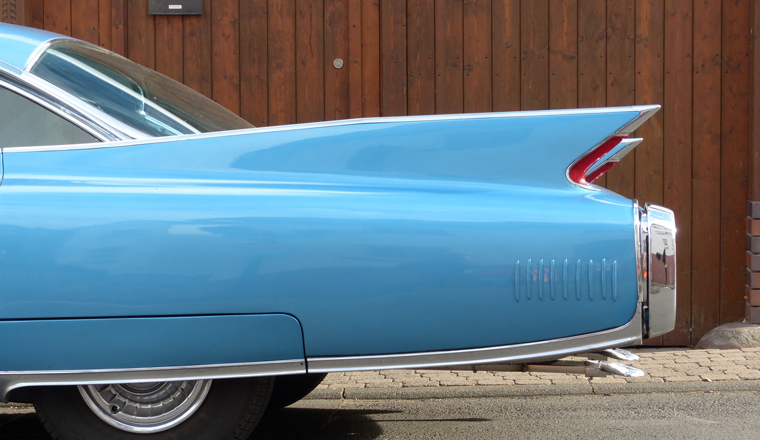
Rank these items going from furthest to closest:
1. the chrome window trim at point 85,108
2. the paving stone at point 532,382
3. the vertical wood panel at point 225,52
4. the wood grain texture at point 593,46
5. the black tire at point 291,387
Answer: the vertical wood panel at point 225,52
the wood grain texture at point 593,46
the paving stone at point 532,382
the black tire at point 291,387
the chrome window trim at point 85,108

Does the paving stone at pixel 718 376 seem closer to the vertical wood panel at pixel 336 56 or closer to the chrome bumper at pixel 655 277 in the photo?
the chrome bumper at pixel 655 277

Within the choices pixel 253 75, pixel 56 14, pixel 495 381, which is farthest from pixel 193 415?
pixel 56 14

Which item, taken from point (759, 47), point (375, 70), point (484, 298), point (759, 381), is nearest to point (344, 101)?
point (375, 70)

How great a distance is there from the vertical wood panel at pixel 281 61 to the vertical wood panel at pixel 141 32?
0.87 m

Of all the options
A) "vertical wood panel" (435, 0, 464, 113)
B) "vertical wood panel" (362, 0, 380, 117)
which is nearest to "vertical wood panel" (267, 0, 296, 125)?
"vertical wood panel" (362, 0, 380, 117)

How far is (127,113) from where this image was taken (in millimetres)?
2514

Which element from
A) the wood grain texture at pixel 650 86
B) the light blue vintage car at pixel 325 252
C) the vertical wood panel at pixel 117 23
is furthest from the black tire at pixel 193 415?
the wood grain texture at pixel 650 86

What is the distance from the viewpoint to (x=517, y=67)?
5.52 m

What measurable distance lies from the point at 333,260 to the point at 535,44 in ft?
12.4

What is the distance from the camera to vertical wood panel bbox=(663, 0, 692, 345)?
17.8 ft

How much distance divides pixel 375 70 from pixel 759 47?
266 centimetres

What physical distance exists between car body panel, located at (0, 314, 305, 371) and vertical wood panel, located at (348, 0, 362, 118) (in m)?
3.54

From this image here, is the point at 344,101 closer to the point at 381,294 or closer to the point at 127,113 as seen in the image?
the point at 127,113

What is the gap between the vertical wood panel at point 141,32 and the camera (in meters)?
5.61
